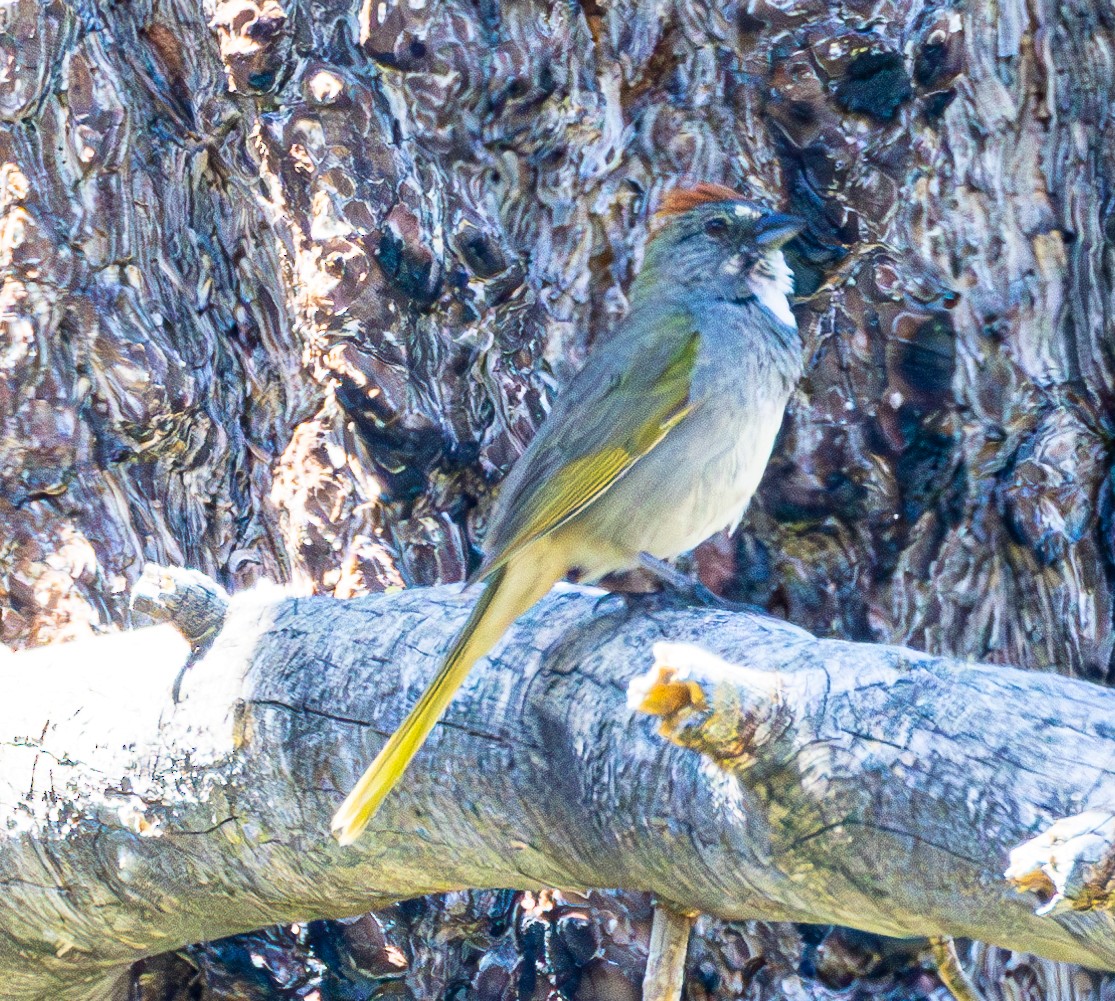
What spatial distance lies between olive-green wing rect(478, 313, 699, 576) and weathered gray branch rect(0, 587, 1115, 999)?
298mm

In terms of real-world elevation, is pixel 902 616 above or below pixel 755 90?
below

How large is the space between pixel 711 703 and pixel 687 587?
1473 millimetres

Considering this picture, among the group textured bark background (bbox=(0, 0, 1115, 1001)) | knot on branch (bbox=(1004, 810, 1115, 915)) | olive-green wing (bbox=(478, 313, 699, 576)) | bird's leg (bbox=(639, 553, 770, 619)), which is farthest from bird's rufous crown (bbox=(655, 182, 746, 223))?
knot on branch (bbox=(1004, 810, 1115, 915))

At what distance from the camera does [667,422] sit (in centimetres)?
319

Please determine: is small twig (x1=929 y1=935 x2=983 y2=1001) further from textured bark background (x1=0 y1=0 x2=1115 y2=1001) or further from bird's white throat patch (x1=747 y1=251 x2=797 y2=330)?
bird's white throat patch (x1=747 y1=251 x2=797 y2=330)

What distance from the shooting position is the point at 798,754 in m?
1.85

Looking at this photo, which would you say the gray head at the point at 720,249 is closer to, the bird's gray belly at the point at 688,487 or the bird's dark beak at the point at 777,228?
the bird's dark beak at the point at 777,228

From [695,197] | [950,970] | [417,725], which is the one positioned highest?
[695,197]

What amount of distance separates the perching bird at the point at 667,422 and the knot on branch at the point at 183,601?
1.86ft

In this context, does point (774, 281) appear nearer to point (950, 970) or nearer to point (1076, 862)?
point (950, 970)

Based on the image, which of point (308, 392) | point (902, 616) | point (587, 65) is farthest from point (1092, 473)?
point (308, 392)

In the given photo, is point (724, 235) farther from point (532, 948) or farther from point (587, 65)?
point (532, 948)

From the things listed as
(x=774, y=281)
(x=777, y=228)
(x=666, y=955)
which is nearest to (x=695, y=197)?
(x=777, y=228)

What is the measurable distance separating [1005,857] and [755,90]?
6.83 feet
